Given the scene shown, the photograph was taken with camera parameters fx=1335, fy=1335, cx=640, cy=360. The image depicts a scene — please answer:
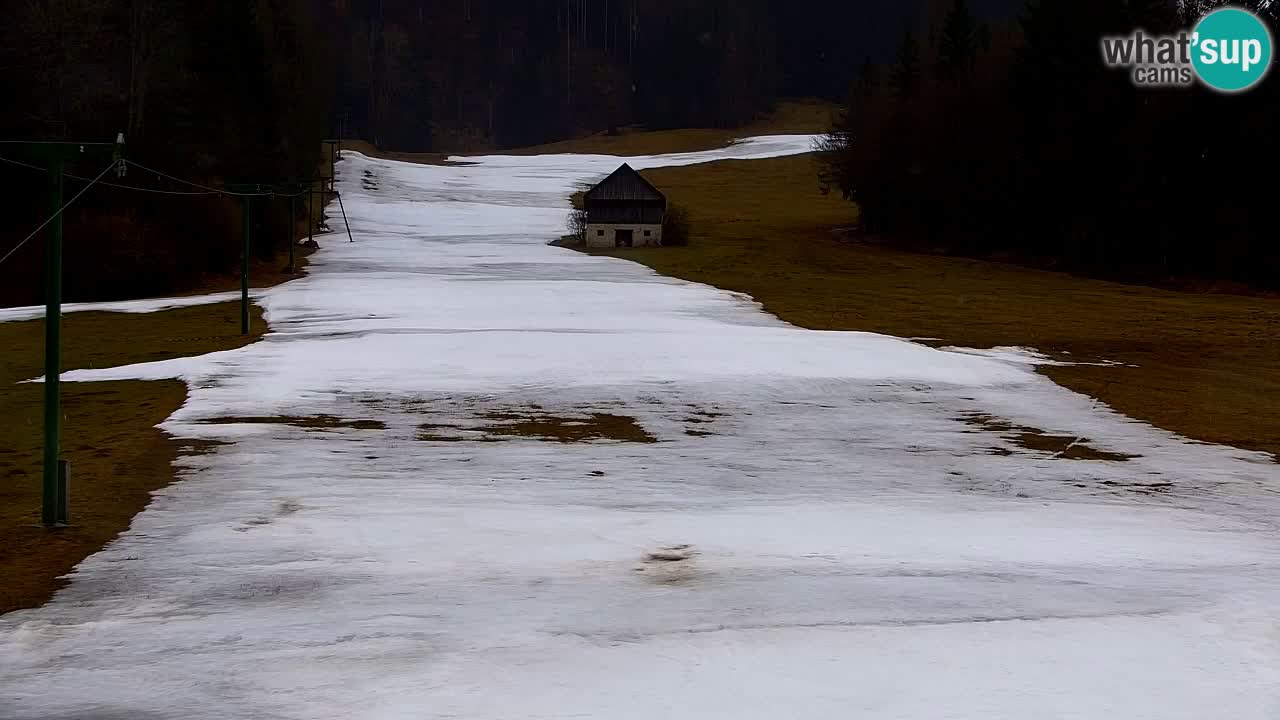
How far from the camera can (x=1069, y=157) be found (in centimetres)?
6038

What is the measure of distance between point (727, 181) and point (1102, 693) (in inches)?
4070

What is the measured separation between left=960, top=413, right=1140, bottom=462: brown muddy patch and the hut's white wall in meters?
50.5

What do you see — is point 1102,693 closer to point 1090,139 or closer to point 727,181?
point 1090,139

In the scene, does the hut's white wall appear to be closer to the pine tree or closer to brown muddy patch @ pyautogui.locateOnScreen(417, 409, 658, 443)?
the pine tree

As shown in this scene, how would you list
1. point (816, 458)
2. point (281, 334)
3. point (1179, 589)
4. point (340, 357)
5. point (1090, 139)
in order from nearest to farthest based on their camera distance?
point (1179, 589)
point (816, 458)
point (340, 357)
point (281, 334)
point (1090, 139)

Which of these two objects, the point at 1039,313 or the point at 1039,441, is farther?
the point at 1039,313

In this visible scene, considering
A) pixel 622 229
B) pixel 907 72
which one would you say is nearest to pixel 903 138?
pixel 907 72

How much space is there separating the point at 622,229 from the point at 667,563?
60.0 meters

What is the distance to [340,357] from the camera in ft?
82.6

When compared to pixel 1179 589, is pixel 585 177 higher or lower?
higher


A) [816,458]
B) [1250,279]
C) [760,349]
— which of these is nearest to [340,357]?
[760,349]

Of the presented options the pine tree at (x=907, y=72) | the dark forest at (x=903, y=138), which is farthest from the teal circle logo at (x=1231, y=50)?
the pine tree at (x=907, y=72)

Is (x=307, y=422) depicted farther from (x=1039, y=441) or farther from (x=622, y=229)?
(x=622, y=229)

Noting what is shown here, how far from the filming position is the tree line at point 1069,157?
174 ft
